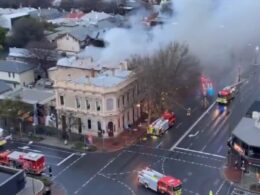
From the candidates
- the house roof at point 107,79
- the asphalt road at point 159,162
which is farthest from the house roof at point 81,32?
the asphalt road at point 159,162

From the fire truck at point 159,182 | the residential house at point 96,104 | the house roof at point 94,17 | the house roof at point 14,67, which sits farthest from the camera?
the house roof at point 94,17

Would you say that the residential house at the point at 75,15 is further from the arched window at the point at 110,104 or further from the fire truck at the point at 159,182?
the fire truck at the point at 159,182

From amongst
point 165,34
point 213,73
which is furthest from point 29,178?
point 213,73

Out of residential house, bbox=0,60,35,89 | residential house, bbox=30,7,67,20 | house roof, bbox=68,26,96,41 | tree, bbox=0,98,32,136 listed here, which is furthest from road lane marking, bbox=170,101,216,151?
residential house, bbox=30,7,67,20

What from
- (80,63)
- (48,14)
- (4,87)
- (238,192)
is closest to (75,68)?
(80,63)

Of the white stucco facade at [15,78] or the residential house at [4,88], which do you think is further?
the white stucco facade at [15,78]

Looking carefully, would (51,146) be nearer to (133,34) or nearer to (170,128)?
(170,128)
